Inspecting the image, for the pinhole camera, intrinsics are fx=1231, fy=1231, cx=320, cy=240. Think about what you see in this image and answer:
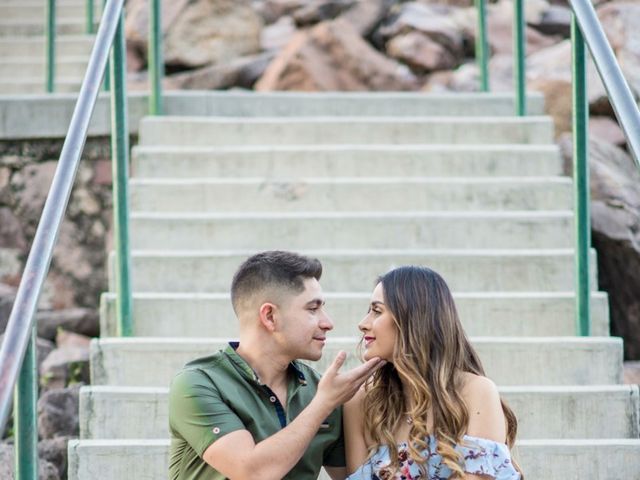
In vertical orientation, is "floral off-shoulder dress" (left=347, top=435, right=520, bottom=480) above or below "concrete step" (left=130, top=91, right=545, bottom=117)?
below

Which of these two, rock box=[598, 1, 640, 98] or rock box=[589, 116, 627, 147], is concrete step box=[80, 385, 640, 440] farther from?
rock box=[598, 1, 640, 98]

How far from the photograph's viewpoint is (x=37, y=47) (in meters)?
7.49

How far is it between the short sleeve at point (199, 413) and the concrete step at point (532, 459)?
2.56 ft

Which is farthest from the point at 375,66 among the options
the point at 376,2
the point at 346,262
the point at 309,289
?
the point at 309,289

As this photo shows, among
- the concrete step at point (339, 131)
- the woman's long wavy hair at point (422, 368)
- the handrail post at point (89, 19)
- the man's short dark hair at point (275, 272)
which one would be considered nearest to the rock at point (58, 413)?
the concrete step at point (339, 131)

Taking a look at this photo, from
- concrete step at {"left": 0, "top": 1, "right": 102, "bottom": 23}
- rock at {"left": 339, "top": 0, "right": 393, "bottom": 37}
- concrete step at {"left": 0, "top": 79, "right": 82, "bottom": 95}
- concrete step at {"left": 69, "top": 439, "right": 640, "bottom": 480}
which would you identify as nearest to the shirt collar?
concrete step at {"left": 69, "top": 439, "right": 640, "bottom": 480}

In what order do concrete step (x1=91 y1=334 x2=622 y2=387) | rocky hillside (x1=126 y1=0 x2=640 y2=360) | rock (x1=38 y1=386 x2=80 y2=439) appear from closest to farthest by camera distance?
1. concrete step (x1=91 y1=334 x2=622 y2=387)
2. rock (x1=38 y1=386 x2=80 y2=439)
3. rocky hillside (x1=126 y1=0 x2=640 y2=360)

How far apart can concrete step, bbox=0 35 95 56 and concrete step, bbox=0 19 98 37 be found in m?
0.29

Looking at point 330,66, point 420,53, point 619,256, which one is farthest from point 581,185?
→ point 420,53

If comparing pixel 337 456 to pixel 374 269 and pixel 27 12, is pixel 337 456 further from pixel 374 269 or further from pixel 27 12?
pixel 27 12

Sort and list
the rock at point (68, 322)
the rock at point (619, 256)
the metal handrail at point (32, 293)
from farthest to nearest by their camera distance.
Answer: the rock at point (68, 322)
the rock at point (619, 256)
the metal handrail at point (32, 293)

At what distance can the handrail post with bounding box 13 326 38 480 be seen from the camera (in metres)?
2.97

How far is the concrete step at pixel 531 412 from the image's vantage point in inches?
153

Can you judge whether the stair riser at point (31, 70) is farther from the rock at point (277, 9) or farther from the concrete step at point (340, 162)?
the rock at point (277, 9)
